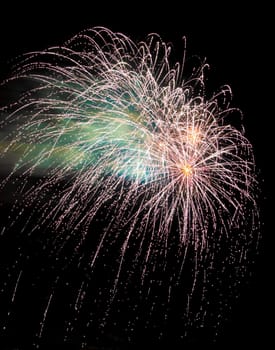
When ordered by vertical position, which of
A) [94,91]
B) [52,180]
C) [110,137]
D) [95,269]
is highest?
[95,269]

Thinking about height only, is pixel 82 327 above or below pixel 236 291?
below

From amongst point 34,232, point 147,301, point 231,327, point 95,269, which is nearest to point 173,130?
point 34,232

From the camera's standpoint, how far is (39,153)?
20.0 ft

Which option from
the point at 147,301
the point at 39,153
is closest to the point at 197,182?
the point at 39,153

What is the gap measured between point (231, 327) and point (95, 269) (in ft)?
12.4

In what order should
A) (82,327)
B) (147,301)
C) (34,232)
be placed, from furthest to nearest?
(147,301) → (82,327) → (34,232)

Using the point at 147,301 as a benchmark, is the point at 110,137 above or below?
below

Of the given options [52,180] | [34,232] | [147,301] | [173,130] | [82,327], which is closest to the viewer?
[173,130]

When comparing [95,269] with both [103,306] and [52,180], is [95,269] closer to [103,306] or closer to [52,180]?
[103,306]

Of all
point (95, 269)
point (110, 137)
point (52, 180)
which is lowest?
point (52, 180)

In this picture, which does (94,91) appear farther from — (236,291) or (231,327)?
(231,327)

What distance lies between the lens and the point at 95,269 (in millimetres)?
10812

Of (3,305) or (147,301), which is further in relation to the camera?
(147,301)

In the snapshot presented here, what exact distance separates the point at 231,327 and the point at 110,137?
7.86m
